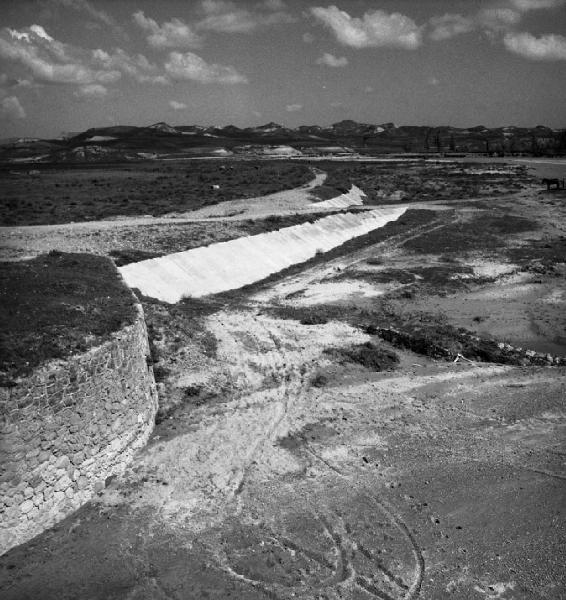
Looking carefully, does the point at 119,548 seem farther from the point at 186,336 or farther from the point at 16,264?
the point at 16,264

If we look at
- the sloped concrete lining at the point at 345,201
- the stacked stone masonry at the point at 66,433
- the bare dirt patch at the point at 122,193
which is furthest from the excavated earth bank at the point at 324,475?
the sloped concrete lining at the point at 345,201

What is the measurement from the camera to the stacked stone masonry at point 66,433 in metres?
13.6

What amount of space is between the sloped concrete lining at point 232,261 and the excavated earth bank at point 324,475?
255 centimetres

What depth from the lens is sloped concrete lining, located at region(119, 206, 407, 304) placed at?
3216cm

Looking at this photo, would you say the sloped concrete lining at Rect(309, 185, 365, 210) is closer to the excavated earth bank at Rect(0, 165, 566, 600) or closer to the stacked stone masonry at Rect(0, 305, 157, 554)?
the excavated earth bank at Rect(0, 165, 566, 600)

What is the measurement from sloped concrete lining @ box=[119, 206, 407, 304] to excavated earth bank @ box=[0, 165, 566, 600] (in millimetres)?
2548

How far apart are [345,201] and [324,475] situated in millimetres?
58580

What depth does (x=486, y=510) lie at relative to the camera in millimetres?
15781

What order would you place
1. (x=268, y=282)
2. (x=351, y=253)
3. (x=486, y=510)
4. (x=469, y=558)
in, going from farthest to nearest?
(x=351, y=253) < (x=268, y=282) < (x=486, y=510) < (x=469, y=558)

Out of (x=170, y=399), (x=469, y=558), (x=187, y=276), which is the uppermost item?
(x=187, y=276)

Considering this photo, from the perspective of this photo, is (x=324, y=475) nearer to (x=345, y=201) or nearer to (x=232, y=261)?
(x=232, y=261)

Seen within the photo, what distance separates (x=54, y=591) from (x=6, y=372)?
5354mm

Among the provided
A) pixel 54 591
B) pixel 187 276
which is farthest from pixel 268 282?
pixel 54 591

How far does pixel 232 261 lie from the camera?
39.0m
